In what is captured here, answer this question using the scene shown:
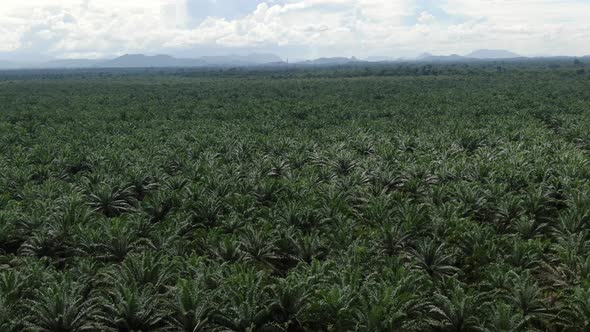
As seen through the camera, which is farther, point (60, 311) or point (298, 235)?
point (298, 235)

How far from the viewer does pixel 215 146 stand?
3356cm

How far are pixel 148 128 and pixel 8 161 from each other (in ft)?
52.8

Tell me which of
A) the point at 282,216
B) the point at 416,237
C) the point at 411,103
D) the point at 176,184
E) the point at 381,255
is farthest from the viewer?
the point at 411,103

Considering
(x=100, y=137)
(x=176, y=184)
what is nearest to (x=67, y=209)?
(x=176, y=184)

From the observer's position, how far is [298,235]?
56.0 ft

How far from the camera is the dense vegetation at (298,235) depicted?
485 inches

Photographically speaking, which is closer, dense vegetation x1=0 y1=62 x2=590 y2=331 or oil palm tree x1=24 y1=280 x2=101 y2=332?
oil palm tree x1=24 y1=280 x2=101 y2=332

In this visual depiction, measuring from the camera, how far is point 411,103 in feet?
210

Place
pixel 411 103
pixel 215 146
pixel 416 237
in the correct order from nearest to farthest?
1. pixel 416 237
2. pixel 215 146
3. pixel 411 103

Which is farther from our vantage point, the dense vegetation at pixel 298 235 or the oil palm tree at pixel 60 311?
the dense vegetation at pixel 298 235

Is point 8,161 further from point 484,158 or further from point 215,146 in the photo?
point 484,158

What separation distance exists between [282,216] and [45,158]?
1803 cm

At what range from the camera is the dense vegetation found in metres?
12.3

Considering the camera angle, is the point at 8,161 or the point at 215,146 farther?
the point at 215,146
